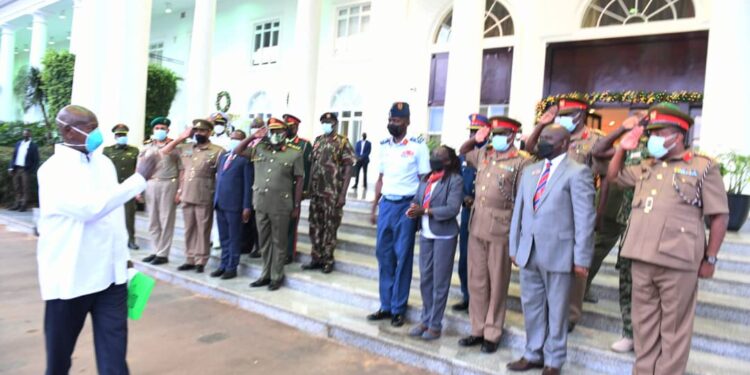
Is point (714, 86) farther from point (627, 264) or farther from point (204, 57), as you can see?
point (204, 57)

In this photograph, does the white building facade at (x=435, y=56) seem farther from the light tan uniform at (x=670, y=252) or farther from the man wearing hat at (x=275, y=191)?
the light tan uniform at (x=670, y=252)

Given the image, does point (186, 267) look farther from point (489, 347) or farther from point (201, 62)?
point (201, 62)

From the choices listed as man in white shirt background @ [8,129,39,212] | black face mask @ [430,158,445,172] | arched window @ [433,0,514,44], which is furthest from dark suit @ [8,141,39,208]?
arched window @ [433,0,514,44]

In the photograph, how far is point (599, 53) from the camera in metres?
10.8

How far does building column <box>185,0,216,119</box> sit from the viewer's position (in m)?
13.0

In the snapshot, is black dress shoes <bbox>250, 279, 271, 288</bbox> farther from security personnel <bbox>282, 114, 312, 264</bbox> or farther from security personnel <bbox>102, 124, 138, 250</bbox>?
security personnel <bbox>102, 124, 138, 250</bbox>

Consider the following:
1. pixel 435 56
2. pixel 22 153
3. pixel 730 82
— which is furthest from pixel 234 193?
pixel 435 56

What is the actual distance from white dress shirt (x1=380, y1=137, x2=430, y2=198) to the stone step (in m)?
1.10

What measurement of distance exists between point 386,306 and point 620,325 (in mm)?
1952

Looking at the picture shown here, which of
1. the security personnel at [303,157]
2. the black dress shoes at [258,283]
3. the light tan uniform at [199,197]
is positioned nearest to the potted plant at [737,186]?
the security personnel at [303,157]

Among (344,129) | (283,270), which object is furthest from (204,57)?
(283,270)

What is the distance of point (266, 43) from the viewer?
19.5 meters

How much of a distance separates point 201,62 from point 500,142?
11.1 m

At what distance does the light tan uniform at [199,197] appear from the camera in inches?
239
